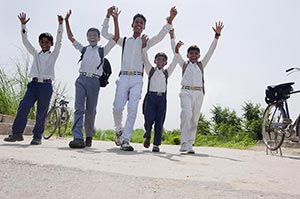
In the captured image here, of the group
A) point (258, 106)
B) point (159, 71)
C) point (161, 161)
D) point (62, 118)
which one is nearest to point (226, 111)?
point (258, 106)

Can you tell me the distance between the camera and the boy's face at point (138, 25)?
591cm

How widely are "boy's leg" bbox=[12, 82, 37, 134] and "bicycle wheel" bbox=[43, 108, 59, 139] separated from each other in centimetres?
310

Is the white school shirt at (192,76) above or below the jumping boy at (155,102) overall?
above

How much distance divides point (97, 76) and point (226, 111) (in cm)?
2042

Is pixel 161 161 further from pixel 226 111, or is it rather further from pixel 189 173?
pixel 226 111

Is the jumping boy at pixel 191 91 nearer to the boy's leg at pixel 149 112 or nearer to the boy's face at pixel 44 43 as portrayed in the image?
the boy's leg at pixel 149 112

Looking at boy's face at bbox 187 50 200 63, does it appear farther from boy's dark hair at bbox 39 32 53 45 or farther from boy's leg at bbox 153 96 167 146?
boy's dark hair at bbox 39 32 53 45

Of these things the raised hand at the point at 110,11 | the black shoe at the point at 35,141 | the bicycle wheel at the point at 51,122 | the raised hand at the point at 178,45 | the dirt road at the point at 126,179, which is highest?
the raised hand at the point at 110,11

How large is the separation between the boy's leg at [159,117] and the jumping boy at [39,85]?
63.5 inches

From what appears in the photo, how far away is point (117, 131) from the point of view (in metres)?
6.09

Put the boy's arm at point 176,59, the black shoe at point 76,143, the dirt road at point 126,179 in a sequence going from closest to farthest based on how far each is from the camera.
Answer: the dirt road at point 126,179
the black shoe at point 76,143
the boy's arm at point 176,59

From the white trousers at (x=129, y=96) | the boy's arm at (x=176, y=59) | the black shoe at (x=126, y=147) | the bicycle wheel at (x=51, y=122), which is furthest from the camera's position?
the bicycle wheel at (x=51, y=122)

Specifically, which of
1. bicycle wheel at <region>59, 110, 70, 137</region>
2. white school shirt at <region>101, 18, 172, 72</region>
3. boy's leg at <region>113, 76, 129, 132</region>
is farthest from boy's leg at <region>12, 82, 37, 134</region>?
bicycle wheel at <region>59, 110, 70, 137</region>

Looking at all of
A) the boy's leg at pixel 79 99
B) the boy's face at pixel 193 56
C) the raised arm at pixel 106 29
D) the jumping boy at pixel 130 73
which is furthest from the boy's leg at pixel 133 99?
the boy's face at pixel 193 56
